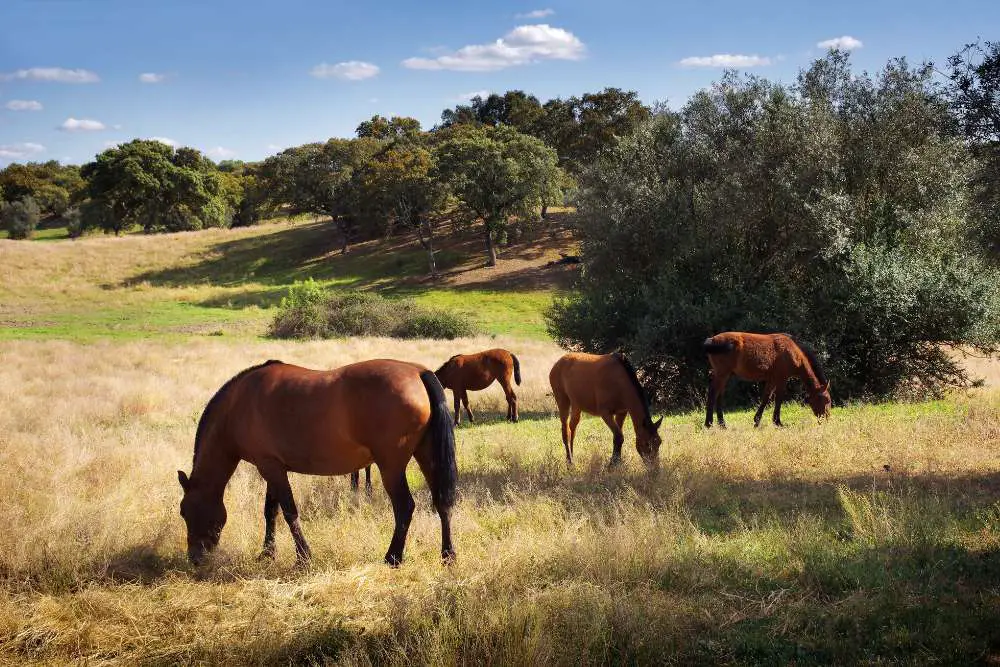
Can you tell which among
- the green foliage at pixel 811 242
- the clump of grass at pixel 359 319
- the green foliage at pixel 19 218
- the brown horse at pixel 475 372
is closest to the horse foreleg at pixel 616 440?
the brown horse at pixel 475 372

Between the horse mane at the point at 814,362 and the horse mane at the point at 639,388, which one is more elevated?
the horse mane at the point at 639,388

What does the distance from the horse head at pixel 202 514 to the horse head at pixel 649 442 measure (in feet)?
18.0

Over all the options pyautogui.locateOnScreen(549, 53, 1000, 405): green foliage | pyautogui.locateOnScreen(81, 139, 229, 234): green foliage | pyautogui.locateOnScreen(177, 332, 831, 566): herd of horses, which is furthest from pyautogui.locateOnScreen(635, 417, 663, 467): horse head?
pyautogui.locateOnScreen(81, 139, 229, 234): green foliage

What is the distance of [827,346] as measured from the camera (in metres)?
17.4

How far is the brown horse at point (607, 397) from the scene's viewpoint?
1012 centimetres

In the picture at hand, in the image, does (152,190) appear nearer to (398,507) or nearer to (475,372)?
(475,372)

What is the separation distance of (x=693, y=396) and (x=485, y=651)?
1513 cm

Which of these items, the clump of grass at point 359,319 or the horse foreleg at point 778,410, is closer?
the horse foreleg at point 778,410

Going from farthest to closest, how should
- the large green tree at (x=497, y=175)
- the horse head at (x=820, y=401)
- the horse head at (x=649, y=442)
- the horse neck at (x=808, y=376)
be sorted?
the large green tree at (x=497, y=175) < the horse neck at (x=808, y=376) < the horse head at (x=820, y=401) < the horse head at (x=649, y=442)

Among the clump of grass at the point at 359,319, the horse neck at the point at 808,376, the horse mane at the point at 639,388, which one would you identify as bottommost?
the clump of grass at the point at 359,319

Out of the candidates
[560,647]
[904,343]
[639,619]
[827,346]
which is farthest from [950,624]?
[904,343]

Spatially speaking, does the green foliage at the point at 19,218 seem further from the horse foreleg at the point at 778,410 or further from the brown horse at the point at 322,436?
the brown horse at the point at 322,436

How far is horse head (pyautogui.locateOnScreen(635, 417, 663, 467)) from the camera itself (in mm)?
9953

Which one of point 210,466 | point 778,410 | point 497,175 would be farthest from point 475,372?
point 497,175
